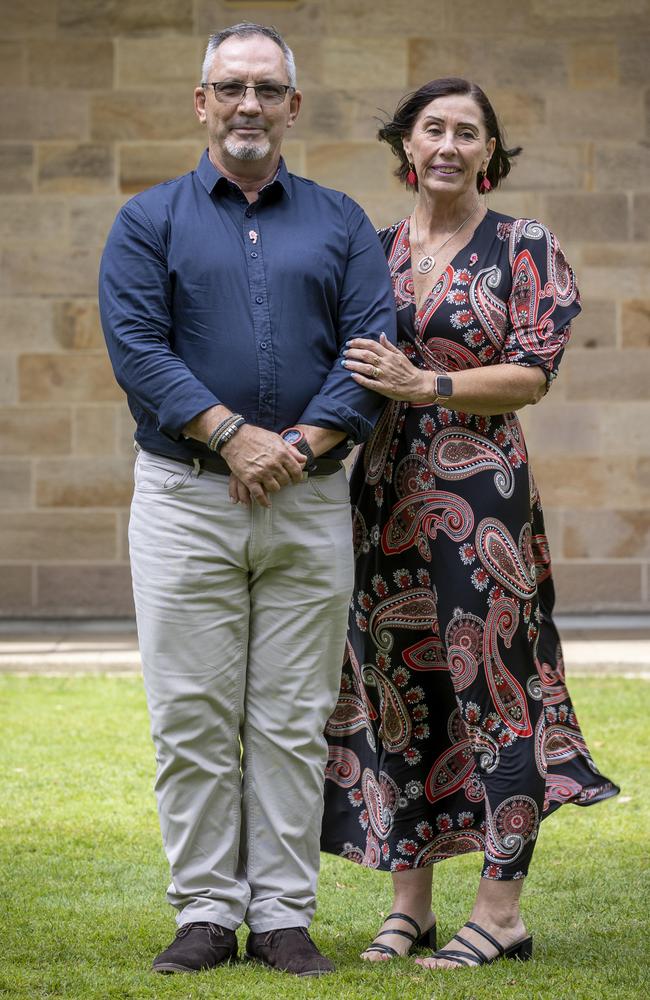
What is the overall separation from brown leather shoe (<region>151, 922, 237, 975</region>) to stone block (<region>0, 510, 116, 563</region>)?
5578mm

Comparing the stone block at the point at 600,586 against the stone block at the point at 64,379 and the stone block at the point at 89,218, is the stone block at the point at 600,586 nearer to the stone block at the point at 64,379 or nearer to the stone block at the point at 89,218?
the stone block at the point at 64,379

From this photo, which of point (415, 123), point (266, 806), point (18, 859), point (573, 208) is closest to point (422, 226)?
point (415, 123)

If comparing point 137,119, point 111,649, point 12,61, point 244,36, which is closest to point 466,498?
point 244,36

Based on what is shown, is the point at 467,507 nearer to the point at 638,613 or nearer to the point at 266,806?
the point at 266,806

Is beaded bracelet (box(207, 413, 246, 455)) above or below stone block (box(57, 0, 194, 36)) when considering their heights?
below

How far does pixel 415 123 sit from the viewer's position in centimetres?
343

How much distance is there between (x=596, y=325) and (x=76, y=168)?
3252 millimetres

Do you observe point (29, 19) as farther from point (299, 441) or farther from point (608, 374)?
point (299, 441)

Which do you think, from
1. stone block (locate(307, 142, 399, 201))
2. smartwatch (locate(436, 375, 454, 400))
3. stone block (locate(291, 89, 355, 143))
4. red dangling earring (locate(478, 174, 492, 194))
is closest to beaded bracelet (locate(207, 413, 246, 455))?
smartwatch (locate(436, 375, 454, 400))

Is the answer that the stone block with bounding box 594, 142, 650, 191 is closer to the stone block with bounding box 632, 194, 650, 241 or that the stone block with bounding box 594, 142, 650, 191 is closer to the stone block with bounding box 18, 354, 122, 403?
the stone block with bounding box 632, 194, 650, 241

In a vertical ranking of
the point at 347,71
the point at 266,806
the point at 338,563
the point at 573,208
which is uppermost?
the point at 347,71

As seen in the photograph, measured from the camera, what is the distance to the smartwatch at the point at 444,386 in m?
3.22

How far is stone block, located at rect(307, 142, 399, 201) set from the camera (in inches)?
340

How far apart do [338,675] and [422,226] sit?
3.58ft
